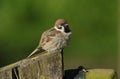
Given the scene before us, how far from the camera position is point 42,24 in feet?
30.9

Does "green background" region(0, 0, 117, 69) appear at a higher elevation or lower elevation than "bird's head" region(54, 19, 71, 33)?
lower

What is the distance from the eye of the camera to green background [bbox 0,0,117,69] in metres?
9.23

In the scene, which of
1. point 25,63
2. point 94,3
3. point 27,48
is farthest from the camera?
point 94,3

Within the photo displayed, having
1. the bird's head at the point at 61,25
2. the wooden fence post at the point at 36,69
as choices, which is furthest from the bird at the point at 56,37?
the wooden fence post at the point at 36,69

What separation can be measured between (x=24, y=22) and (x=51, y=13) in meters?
0.50

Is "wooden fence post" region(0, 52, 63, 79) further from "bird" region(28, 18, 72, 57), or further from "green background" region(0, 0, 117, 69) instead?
"green background" region(0, 0, 117, 69)

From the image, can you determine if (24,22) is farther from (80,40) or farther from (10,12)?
(80,40)

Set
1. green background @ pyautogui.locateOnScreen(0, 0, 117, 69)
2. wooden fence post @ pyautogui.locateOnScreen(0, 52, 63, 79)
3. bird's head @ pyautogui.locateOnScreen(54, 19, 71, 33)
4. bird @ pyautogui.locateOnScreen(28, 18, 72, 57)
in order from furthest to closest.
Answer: green background @ pyautogui.locateOnScreen(0, 0, 117, 69), bird @ pyautogui.locateOnScreen(28, 18, 72, 57), bird's head @ pyautogui.locateOnScreen(54, 19, 71, 33), wooden fence post @ pyautogui.locateOnScreen(0, 52, 63, 79)

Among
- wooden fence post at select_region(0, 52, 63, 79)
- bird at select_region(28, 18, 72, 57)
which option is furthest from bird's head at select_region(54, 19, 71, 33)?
wooden fence post at select_region(0, 52, 63, 79)

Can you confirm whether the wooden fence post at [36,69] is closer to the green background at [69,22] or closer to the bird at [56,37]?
the bird at [56,37]

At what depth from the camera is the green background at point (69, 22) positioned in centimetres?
923

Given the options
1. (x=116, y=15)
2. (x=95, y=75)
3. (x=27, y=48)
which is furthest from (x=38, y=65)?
(x=116, y=15)

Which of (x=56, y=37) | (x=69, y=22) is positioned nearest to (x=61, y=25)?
(x=56, y=37)

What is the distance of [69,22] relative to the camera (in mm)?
9336
